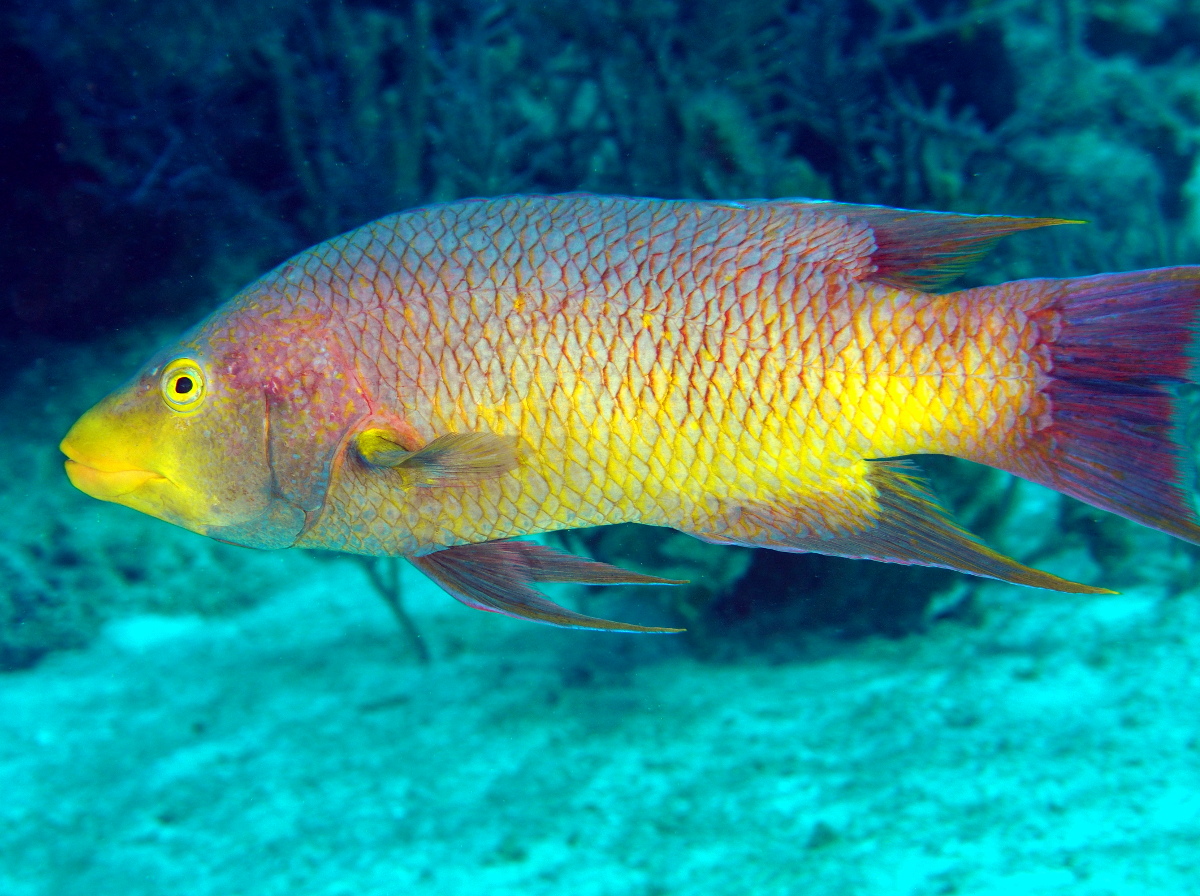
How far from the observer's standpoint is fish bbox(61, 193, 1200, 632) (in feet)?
4.91

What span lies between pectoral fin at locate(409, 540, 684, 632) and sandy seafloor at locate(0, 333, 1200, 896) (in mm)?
1677

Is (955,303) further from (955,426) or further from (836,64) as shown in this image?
(836,64)

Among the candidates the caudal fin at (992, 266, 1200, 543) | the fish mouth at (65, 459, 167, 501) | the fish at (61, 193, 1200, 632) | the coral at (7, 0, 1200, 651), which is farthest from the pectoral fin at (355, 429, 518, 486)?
the coral at (7, 0, 1200, 651)

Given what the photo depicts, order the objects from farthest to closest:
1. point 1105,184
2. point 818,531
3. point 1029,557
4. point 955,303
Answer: point 1105,184, point 1029,557, point 818,531, point 955,303

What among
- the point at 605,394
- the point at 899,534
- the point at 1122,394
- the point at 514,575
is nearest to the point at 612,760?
the point at 514,575

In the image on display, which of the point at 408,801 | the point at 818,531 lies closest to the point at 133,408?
the point at 818,531

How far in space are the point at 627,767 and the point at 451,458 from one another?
236 centimetres

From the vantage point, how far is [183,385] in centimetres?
164

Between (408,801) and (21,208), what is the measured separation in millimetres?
5655

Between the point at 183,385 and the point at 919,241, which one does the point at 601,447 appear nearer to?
the point at 919,241

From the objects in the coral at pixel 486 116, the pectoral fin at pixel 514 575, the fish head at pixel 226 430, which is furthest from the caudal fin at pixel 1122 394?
the coral at pixel 486 116

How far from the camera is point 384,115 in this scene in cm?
519

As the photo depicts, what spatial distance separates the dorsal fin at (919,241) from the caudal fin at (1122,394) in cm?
17

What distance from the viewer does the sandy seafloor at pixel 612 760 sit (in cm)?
263
